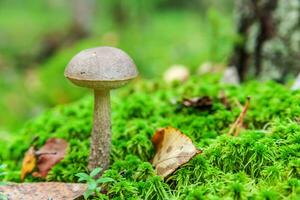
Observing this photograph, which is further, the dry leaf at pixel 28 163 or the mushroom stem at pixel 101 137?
the dry leaf at pixel 28 163

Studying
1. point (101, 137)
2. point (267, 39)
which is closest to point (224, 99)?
point (101, 137)

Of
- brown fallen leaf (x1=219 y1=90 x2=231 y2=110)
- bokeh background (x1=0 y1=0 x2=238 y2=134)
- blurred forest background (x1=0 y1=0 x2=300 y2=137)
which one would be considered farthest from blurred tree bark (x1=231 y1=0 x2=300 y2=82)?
brown fallen leaf (x1=219 y1=90 x2=231 y2=110)

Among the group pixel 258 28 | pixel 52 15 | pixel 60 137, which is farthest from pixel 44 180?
pixel 52 15

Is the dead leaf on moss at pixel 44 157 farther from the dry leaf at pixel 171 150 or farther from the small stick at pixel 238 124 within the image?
the small stick at pixel 238 124

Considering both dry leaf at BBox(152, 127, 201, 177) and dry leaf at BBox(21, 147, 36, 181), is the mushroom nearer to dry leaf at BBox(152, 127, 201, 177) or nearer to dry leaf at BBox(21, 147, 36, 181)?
dry leaf at BBox(152, 127, 201, 177)

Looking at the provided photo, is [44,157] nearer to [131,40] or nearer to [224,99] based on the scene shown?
[224,99]

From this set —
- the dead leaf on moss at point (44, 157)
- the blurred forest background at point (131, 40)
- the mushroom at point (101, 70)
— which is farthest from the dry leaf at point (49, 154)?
the blurred forest background at point (131, 40)
